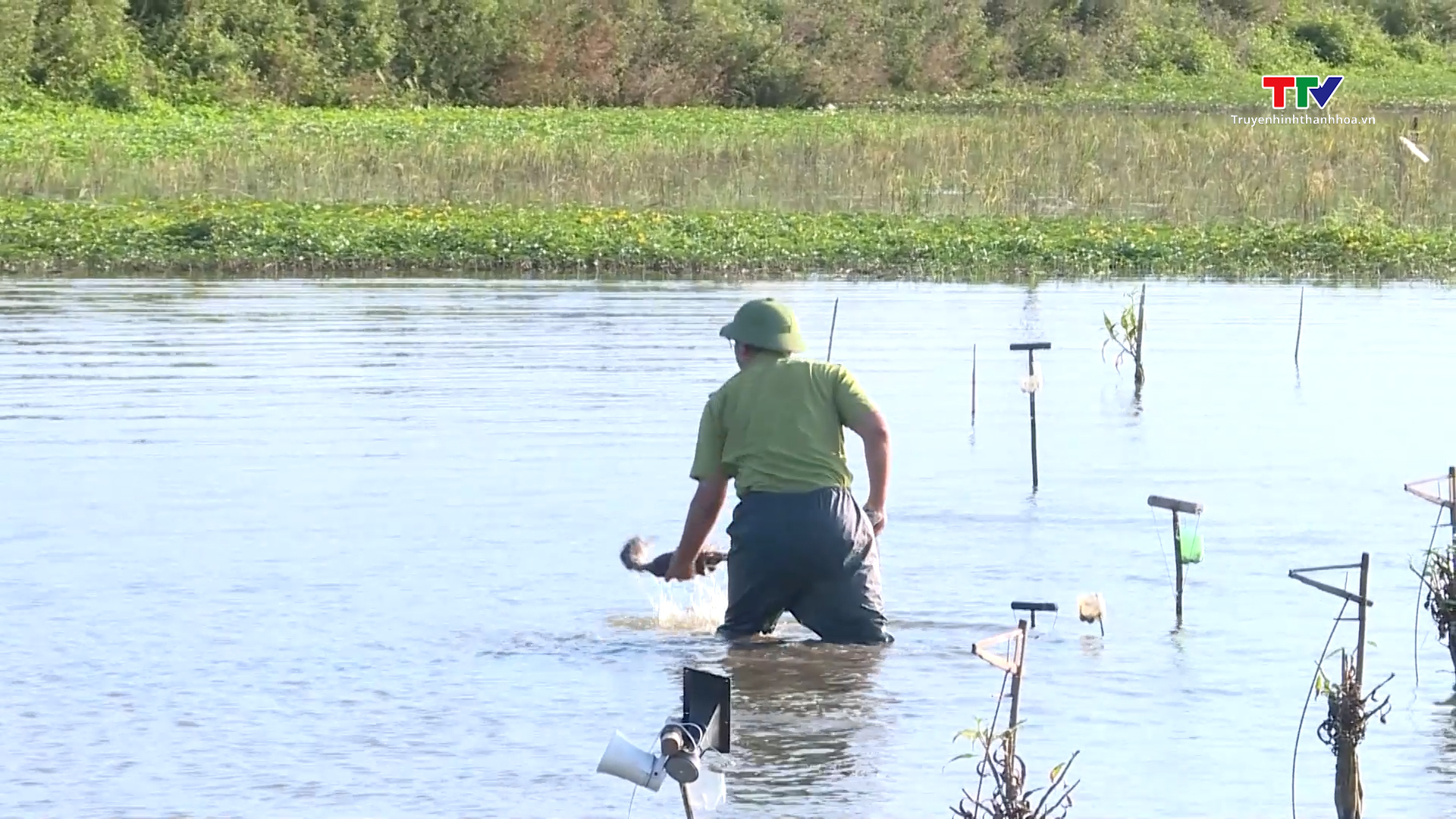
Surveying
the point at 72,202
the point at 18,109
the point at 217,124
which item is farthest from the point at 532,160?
the point at 18,109

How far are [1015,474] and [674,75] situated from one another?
127 ft

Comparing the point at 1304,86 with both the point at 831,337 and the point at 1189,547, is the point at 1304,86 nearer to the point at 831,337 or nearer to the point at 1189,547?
the point at 831,337

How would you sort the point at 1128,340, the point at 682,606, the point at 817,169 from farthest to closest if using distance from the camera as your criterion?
1. the point at 817,169
2. the point at 1128,340
3. the point at 682,606

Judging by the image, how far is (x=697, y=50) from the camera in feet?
168

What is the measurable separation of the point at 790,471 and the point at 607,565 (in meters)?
2.80

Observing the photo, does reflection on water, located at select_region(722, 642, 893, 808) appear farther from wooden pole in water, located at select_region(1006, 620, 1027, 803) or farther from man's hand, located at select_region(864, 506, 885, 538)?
wooden pole in water, located at select_region(1006, 620, 1027, 803)

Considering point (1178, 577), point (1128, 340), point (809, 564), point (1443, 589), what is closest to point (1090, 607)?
point (1178, 577)

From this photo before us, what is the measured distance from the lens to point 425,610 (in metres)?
9.22

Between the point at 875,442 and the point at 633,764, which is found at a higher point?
the point at 875,442

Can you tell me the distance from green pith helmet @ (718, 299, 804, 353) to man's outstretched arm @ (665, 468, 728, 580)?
52cm

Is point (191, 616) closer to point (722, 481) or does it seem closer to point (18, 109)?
point (722, 481)

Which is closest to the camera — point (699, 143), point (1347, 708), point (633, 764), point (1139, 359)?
point (633, 764)

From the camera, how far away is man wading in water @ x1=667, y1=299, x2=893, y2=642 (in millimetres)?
7535

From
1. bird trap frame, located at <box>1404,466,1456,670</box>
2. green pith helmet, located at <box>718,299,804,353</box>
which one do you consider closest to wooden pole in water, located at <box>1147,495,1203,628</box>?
bird trap frame, located at <box>1404,466,1456,670</box>
